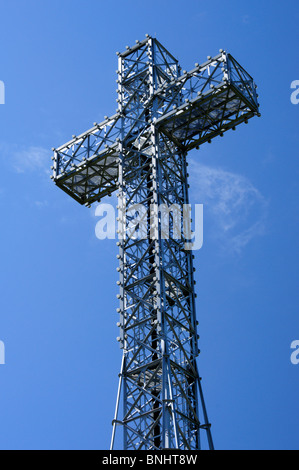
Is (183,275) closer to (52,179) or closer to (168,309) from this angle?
(168,309)

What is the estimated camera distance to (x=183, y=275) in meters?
36.2

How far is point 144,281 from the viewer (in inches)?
1394

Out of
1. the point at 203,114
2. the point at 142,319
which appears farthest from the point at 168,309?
the point at 203,114

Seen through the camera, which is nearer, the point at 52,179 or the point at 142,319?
the point at 142,319

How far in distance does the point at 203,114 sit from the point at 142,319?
8.68 metres

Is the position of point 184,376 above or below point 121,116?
below
